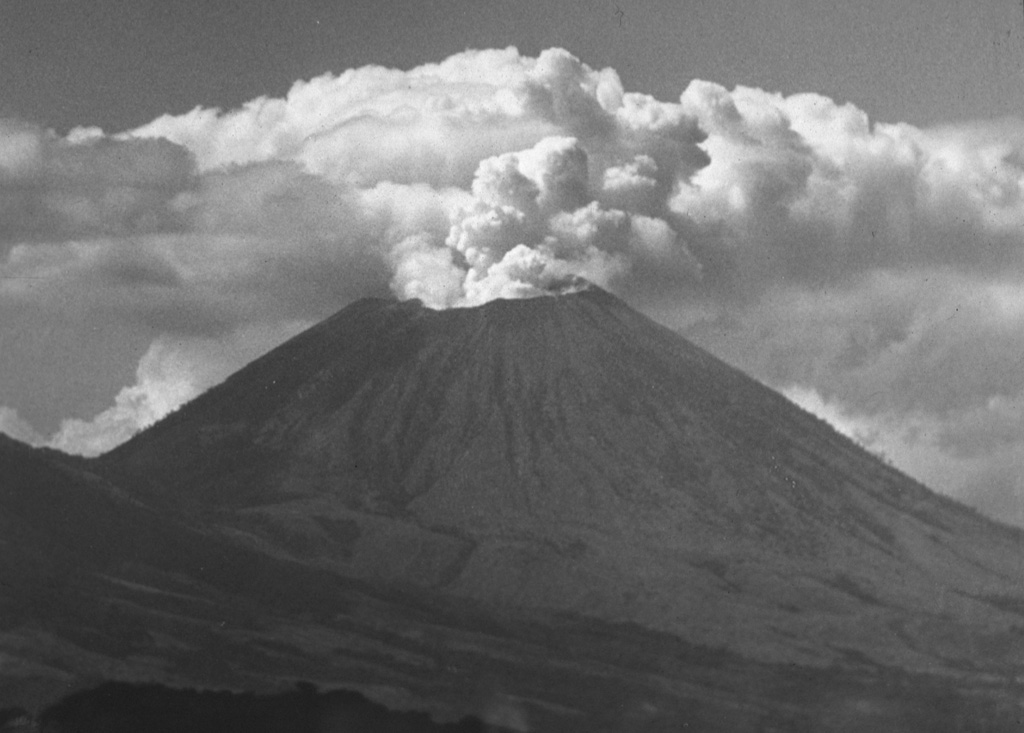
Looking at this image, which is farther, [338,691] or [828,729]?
[828,729]

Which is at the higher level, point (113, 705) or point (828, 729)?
point (828, 729)

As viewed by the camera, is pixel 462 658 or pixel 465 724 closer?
pixel 465 724

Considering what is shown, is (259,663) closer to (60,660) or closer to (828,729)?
(60,660)

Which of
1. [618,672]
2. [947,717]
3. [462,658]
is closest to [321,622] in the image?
[462,658]

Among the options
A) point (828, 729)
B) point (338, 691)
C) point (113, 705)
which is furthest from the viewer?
point (828, 729)

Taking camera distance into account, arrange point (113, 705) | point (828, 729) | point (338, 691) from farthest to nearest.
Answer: point (828, 729) → point (338, 691) → point (113, 705)

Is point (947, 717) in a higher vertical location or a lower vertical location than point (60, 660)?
higher

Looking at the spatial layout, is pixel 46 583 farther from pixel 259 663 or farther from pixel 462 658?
pixel 462 658

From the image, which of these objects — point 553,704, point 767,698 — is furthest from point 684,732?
point 767,698
